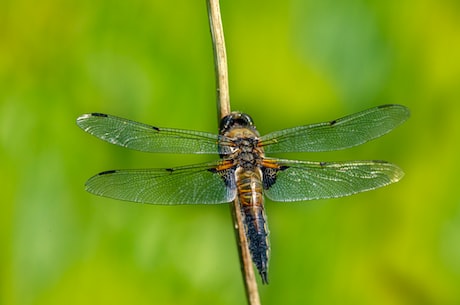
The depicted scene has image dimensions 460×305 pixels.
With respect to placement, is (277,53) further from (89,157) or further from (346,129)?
(89,157)

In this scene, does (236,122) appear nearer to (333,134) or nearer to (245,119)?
(245,119)

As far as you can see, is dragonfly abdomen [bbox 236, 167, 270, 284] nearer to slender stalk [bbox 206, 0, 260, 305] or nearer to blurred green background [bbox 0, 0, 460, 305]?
slender stalk [bbox 206, 0, 260, 305]

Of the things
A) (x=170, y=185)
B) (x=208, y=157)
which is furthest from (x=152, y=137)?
(x=208, y=157)

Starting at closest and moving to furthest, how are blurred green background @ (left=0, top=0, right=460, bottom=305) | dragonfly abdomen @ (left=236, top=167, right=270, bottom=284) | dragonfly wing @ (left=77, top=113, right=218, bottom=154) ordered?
1. dragonfly abdomen @ (left=236, top=167, right=270, bottom=284)
2. dragonfly wing @ (left=77, top=113, right=218, bottom=154)
3. blurred green background @ (left=0, top=0, right=460, bottom=305)

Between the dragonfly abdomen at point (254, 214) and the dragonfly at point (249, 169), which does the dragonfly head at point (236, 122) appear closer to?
the dragonfly at point (249, 169)

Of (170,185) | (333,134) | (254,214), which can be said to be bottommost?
(254,214)

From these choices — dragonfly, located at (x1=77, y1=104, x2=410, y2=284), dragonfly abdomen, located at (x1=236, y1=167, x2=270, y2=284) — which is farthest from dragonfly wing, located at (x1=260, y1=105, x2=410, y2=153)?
dragonfly abdomen, located at (x1=236, y1=167, x2=270, y2=284)

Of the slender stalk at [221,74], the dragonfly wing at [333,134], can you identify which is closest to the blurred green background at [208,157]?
the dragonfly wing at [333,134]
